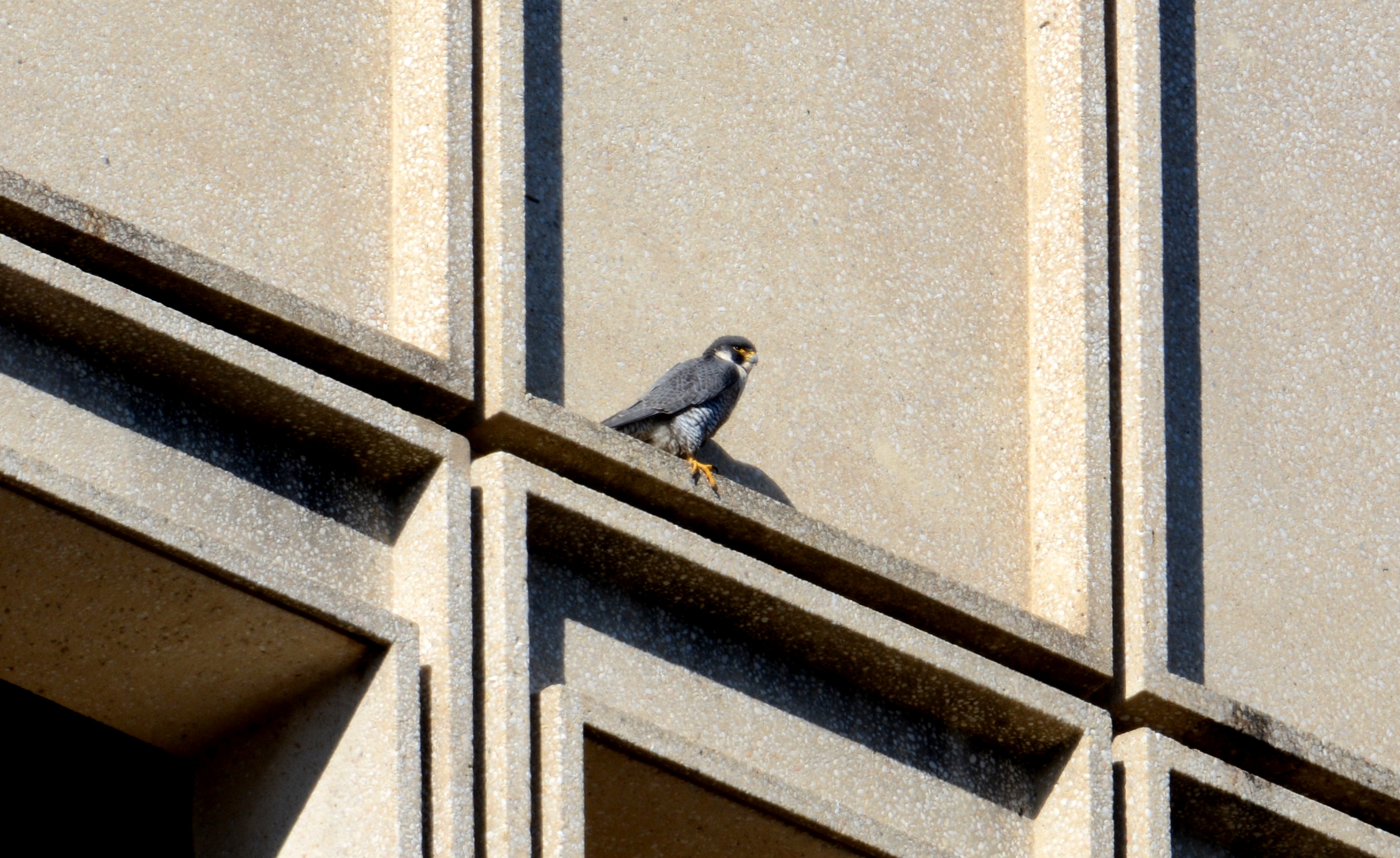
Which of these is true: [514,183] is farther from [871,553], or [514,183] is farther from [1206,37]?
[1206,37]

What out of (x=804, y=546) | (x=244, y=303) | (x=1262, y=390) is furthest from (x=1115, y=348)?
(x=244, y=303)

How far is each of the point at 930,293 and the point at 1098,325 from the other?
0.42 m

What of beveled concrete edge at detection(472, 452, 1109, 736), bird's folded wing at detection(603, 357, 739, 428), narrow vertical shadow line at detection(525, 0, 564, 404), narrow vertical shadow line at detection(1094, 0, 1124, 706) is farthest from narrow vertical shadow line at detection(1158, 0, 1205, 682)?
narrow vertical shadow line at detection(525, 0, 564, 404)

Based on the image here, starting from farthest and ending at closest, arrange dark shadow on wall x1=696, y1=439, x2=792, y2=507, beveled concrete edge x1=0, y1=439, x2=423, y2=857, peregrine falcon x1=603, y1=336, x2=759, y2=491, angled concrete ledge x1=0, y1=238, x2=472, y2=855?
dark shadow on wall x1=696, y1=439, x2=792, y2=507
peregrine falcon x1=603, y1=336, x2=759, y2=491
angled concrete ledge x1=0, y1=238, x2=472, y2=855
beveled concrete edge x1=0, y1=439, x2=423, y2=857

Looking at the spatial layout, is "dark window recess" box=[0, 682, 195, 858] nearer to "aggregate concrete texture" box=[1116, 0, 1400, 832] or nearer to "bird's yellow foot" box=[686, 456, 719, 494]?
"bird's yellow foot" box=[686, 456, 719, 494]

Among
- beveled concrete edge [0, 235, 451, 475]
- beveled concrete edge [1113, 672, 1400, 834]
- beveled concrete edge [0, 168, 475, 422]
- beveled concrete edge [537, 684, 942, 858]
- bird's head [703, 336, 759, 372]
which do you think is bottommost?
beveled concrete edge [537, 684, 942, 858]

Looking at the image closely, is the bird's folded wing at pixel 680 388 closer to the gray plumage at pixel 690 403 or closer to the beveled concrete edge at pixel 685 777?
the gray plumage at pixel 690 403

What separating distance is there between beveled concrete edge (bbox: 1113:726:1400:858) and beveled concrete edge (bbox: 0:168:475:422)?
5.80 ft

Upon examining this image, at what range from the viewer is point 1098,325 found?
5.55 meters

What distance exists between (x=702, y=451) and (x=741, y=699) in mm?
594

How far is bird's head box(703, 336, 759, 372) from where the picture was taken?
510 cm

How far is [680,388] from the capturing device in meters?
5.00

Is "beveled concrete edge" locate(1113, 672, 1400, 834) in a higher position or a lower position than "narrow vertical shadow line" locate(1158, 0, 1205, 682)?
lower

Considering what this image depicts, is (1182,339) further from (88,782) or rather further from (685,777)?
(88,782)
